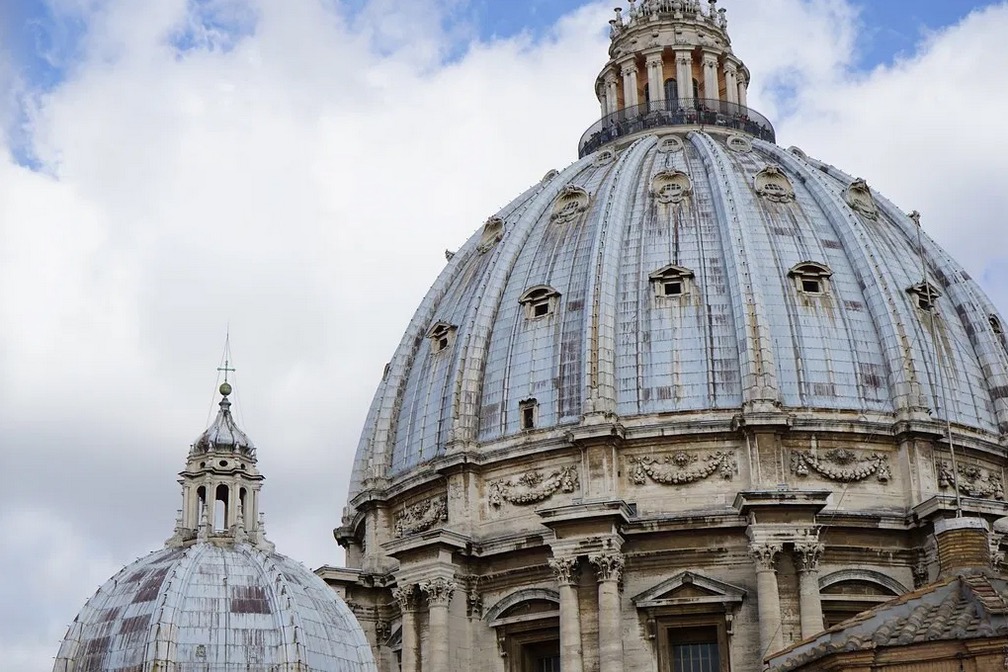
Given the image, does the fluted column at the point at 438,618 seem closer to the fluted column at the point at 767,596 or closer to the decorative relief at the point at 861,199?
the fluted column at the point at 767,596

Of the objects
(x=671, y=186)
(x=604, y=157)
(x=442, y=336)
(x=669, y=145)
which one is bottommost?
(x=442, y=336)

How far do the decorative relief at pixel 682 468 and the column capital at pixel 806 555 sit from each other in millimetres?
3638

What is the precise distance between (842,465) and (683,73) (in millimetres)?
21172

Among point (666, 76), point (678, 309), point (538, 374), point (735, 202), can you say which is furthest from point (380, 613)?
point (666, 76)

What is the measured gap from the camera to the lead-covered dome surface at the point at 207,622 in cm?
3422

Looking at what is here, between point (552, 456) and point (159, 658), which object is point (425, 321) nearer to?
point (552, 456)

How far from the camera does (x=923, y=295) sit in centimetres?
5419

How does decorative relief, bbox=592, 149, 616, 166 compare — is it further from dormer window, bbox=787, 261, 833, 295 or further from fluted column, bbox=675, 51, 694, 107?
dormer window, bbox=787, 261, 833, 295

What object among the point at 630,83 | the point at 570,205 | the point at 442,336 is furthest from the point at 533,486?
the point at 630,83

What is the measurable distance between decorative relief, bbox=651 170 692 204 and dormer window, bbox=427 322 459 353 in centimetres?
771

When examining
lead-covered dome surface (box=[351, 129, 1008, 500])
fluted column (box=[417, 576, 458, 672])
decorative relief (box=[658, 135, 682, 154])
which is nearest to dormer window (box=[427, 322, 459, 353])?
lead-covered dome surface (box=[351, 129, 1008, 500])

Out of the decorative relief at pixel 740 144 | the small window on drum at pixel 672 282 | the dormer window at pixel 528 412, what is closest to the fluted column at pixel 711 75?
the decorative relief at pixel 740 144

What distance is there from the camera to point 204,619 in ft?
114

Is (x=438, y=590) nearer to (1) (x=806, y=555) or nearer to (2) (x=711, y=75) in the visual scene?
(1) (x=806, y=555)
